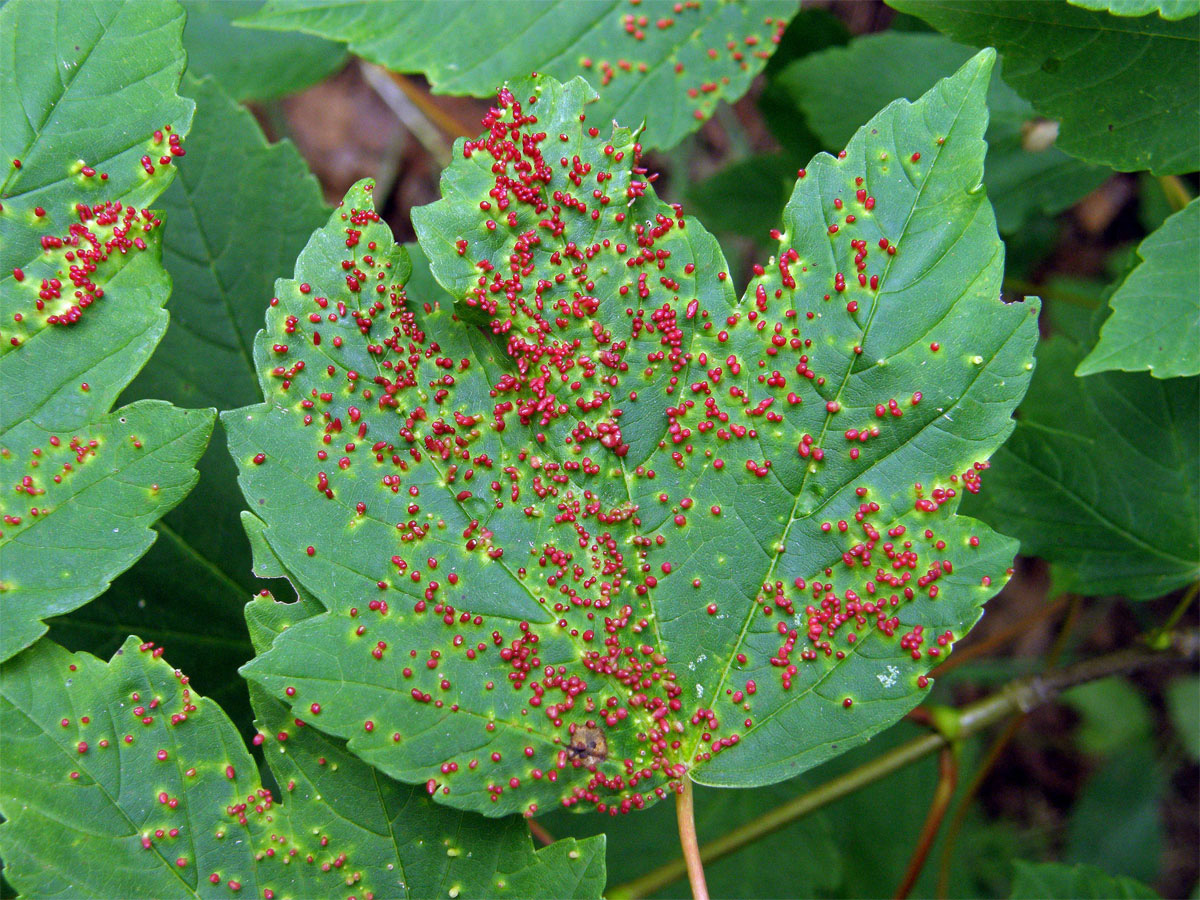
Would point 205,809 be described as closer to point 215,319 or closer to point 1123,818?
point 215,319

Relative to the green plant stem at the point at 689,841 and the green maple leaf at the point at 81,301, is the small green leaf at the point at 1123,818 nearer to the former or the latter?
the green plant stem at the point at 689,841

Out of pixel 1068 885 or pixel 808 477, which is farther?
pixel 1068 885

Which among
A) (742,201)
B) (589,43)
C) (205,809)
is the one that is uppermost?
(589,43)

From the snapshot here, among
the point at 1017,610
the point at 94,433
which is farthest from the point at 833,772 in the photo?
the point at 94,433

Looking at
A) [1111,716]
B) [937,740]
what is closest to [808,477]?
[937,740]

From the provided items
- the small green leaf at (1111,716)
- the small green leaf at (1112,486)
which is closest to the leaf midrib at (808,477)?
the small green leaf at (1112,486)

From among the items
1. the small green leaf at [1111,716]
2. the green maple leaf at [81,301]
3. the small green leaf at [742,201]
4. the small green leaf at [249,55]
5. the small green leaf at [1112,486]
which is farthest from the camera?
the small green leaf at [1111,716]
